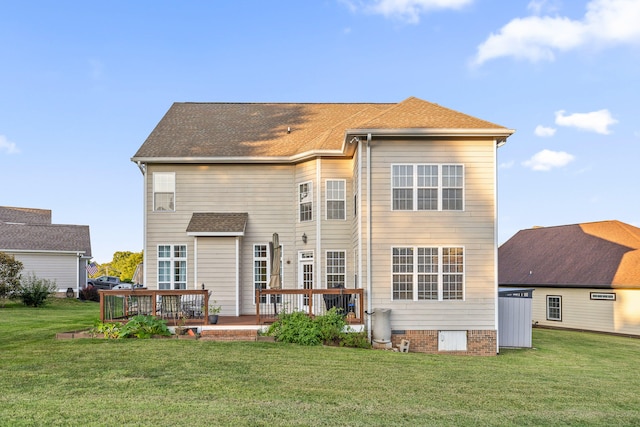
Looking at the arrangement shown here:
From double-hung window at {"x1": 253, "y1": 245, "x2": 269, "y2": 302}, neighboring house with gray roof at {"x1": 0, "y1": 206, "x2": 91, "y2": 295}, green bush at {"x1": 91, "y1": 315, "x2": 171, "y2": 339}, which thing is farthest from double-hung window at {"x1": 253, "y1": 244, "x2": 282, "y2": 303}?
neighboring house with gray roof at {"x1": 0, "y1": 206, "x2": 91, "y2": 295}

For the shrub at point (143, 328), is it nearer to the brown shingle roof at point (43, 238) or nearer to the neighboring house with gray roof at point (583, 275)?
the neighboring house with gray roof at point (583, 275)

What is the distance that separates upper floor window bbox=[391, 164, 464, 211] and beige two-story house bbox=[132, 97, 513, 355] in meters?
0.03

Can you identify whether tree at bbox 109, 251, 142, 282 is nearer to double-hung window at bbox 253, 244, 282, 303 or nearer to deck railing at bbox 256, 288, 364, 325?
double-hung window at bbox 253, 244, 282, 303

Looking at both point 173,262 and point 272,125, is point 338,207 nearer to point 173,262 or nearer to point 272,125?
point 272,125

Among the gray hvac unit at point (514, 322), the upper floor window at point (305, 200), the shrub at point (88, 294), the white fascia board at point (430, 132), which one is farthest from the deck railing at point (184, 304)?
the shrub at point (88, 294)

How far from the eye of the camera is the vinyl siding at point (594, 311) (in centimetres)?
2467

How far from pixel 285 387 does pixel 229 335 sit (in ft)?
18.2

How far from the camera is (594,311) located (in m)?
26.0

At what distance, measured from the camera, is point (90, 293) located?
119 feet

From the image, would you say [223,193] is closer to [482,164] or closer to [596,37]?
[482,164]

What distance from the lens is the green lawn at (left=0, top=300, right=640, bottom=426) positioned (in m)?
6.95

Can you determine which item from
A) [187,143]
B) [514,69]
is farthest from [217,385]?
[514,69]

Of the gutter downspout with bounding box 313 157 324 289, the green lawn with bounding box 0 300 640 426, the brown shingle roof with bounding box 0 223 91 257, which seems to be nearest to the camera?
the green lawn with bounding box 0 300 640 426

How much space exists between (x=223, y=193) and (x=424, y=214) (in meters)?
6.86
